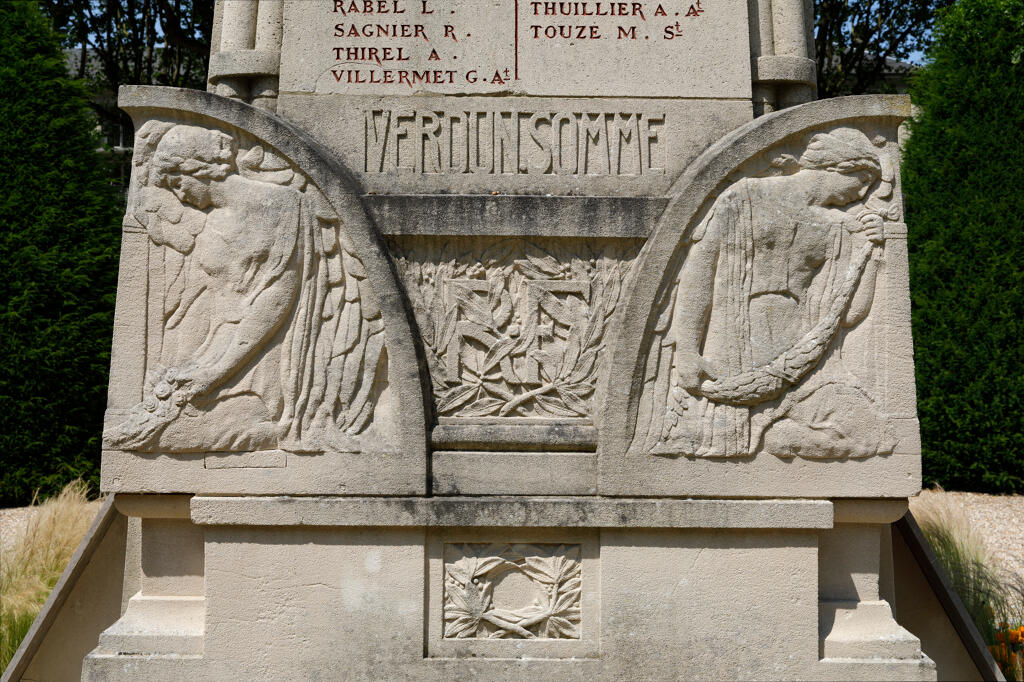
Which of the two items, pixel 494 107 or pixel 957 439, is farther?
pixel 957 439

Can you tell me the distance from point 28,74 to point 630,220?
685 centimetres

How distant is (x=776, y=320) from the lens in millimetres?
4258

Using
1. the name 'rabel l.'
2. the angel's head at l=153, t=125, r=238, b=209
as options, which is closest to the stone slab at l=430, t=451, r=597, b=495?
the angel's head at l=153, t=125, r=238, b=209

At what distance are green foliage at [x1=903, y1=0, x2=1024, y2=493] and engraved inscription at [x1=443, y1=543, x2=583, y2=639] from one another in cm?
Answer: 544

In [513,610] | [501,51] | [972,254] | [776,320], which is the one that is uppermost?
[501,51]

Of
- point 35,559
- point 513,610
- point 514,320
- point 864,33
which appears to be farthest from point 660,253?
point 864,33

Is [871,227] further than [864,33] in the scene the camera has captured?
No

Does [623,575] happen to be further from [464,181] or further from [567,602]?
[464,181]

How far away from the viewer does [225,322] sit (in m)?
4.21

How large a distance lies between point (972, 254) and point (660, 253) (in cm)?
552

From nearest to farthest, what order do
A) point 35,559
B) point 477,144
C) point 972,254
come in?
point 477,144, point 35,559, point 972,254

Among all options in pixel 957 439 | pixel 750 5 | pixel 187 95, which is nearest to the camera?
pixel 187 95

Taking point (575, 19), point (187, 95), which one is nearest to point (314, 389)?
point (187, 95)

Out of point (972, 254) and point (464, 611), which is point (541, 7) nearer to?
point (464, 611)
